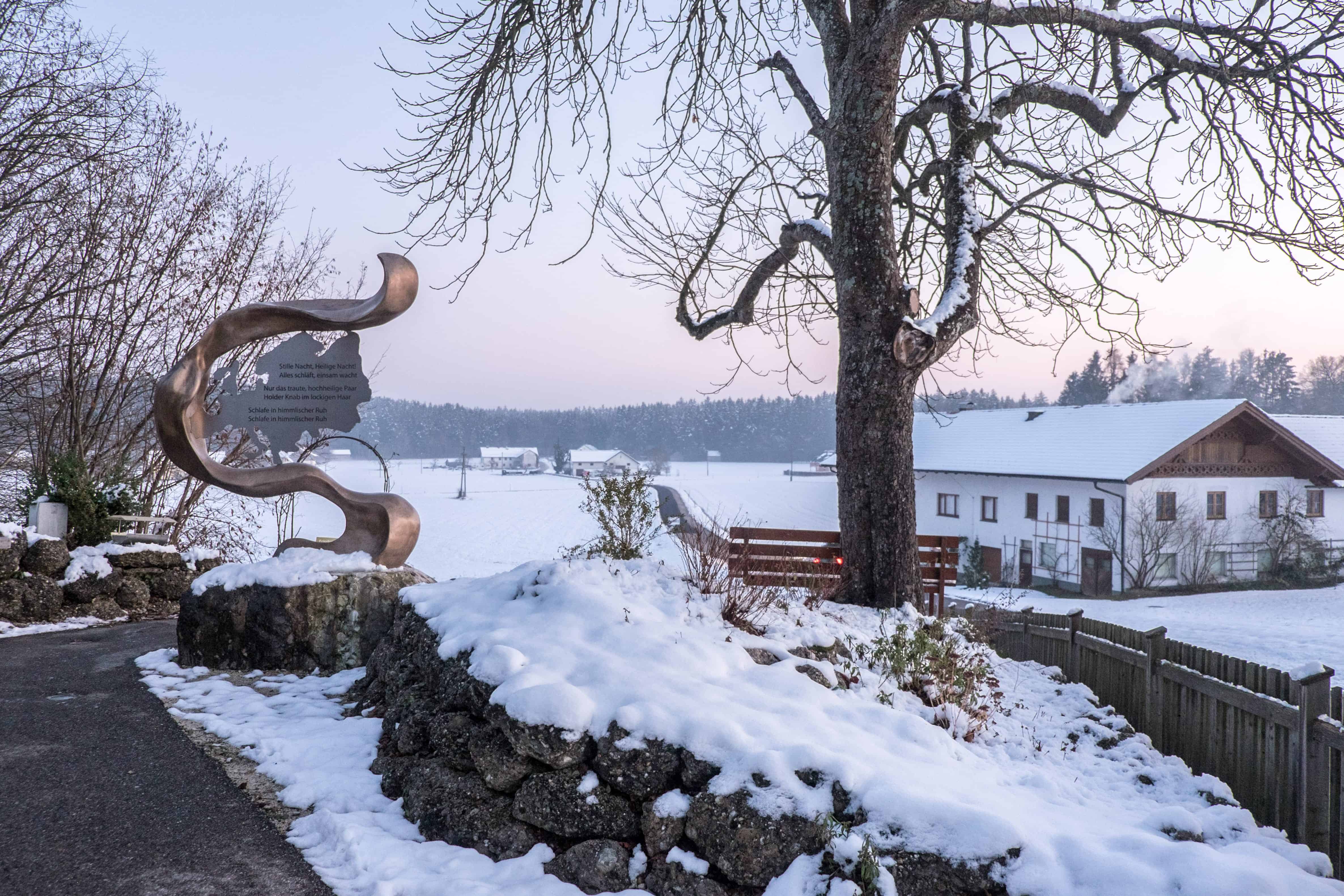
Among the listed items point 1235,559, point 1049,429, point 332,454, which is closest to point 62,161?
point 332,454

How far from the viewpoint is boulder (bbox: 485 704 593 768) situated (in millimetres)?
3580

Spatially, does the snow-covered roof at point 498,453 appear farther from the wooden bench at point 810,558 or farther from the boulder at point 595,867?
the boulder at point 595,867

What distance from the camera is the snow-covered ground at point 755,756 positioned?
306cm

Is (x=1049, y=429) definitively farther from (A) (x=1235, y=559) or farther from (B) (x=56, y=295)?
(B) (x=56, y=295)

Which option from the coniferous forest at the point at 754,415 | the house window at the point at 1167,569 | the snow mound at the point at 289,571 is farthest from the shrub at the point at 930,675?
the coniferous forest at the point at 754,415

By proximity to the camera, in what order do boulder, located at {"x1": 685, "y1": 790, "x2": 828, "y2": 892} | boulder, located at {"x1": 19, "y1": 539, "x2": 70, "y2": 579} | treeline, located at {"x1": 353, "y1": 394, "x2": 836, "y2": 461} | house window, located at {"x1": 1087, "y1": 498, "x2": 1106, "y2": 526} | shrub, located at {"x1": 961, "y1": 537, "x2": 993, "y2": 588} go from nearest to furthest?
boulder, located at {"x1": 685, "y1": 790, "x2": 828, "y2": 892}, boulder, located at {"x1": 19, "y1": 539, "x2": 70, "y2": 579}, house window, located at {"x1": 1087, "y1": 498, "x2": 1106, "y2": 526}, shrub, located at {"x1": 961, "y1": 537, "x2": 993, "y2": 588}, treeline, located at {"x1": 353, "y1": 394, "x2": 836, "y2": 461}

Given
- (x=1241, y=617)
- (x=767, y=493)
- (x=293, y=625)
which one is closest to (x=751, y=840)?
(x=293, y=625)

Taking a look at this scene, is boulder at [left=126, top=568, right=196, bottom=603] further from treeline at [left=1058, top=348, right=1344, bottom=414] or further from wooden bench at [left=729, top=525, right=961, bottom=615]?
treeline at [left=1058, top=348, right=1344, bottom=414]

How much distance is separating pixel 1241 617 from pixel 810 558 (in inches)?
690

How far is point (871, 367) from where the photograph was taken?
22.3ft

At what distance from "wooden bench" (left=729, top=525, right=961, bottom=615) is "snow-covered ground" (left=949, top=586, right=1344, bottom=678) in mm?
2059

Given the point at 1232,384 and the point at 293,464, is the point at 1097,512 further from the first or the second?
the point at 1232,384

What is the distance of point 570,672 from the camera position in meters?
3.98

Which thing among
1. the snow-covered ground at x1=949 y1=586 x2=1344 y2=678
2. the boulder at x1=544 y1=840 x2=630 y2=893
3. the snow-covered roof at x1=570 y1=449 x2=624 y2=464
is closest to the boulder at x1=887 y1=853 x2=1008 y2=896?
the boulder at x1=544 y1=840 x2=630 y2=893
